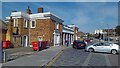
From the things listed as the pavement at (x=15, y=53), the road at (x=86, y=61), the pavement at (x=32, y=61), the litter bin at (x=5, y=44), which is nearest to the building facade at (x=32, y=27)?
the litter bin at (x=5, y=44)

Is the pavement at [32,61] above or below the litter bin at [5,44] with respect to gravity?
below

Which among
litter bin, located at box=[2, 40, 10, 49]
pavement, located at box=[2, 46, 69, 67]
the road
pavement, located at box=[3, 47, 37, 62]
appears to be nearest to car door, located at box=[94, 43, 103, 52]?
the road

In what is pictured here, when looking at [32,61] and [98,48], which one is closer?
[32,61]

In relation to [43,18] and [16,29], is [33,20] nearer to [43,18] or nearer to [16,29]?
[43,18]

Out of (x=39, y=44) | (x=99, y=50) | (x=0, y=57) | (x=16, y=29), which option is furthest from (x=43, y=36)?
(x=0, y=57)

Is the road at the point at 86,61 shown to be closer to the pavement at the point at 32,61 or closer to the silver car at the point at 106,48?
the pavement at the point at 32,61

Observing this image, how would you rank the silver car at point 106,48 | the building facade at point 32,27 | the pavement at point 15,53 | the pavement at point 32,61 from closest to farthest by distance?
the pavement at point 32,61 < the pavement at point 15,53 < the silver car at point 106,48 < the building facade at point 32,27

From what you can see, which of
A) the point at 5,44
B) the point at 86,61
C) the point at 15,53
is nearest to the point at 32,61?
the point at 86,61

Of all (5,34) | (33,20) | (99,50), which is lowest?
(99,50)

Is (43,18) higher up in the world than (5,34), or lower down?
higher up

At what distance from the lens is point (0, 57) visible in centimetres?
1520

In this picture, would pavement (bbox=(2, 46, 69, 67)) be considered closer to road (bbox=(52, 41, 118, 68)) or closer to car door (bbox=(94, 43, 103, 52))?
road (bbox=(52, 41, 118, 68))

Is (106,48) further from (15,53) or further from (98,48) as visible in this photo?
(15,53)

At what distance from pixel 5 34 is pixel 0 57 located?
59.1 feet
